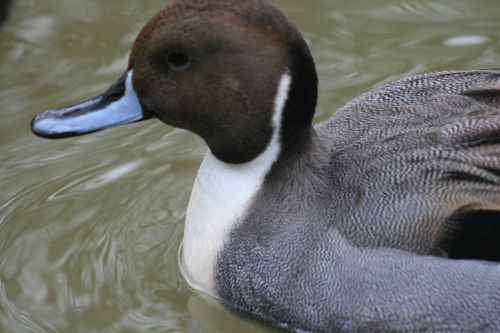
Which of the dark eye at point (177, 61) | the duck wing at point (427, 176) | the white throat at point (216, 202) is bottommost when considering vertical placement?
the white throat at point (216, 202)

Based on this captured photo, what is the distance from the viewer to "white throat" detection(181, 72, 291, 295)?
16.6ft

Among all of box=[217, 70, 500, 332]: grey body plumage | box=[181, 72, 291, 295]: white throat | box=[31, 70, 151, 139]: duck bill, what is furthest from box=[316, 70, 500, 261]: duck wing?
box=[31, 70, 151, 139]: duck bill

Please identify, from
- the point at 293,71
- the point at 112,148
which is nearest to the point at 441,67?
the point at 112,148

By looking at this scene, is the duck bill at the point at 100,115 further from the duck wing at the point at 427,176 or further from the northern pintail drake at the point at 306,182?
the duck wing at the point at 427,176

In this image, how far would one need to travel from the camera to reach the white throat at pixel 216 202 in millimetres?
5051

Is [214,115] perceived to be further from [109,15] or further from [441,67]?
[109,15]

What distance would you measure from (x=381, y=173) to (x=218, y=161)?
0.77 meters

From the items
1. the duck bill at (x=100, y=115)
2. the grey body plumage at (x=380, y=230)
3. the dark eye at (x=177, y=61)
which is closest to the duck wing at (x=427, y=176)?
the grey body plumage at (x=380, y=230)

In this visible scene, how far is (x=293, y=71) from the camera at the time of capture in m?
4.70

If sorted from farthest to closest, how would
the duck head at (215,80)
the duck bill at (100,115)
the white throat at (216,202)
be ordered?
1. the white throat at (216,202)
2. the duck bill at (100,115)
3. the duck head at (215,80)

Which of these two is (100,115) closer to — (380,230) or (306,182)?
(306,182)

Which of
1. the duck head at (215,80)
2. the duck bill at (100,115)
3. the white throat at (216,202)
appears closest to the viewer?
the duck head at (215,80)

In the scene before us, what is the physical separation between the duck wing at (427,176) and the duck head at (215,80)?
36 centimetres

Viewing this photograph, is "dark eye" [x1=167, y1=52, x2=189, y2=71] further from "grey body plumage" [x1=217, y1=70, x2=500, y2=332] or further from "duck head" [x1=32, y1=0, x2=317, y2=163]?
"grey body plumage" [x1=217, y1=70, x2=500, y2=332]
